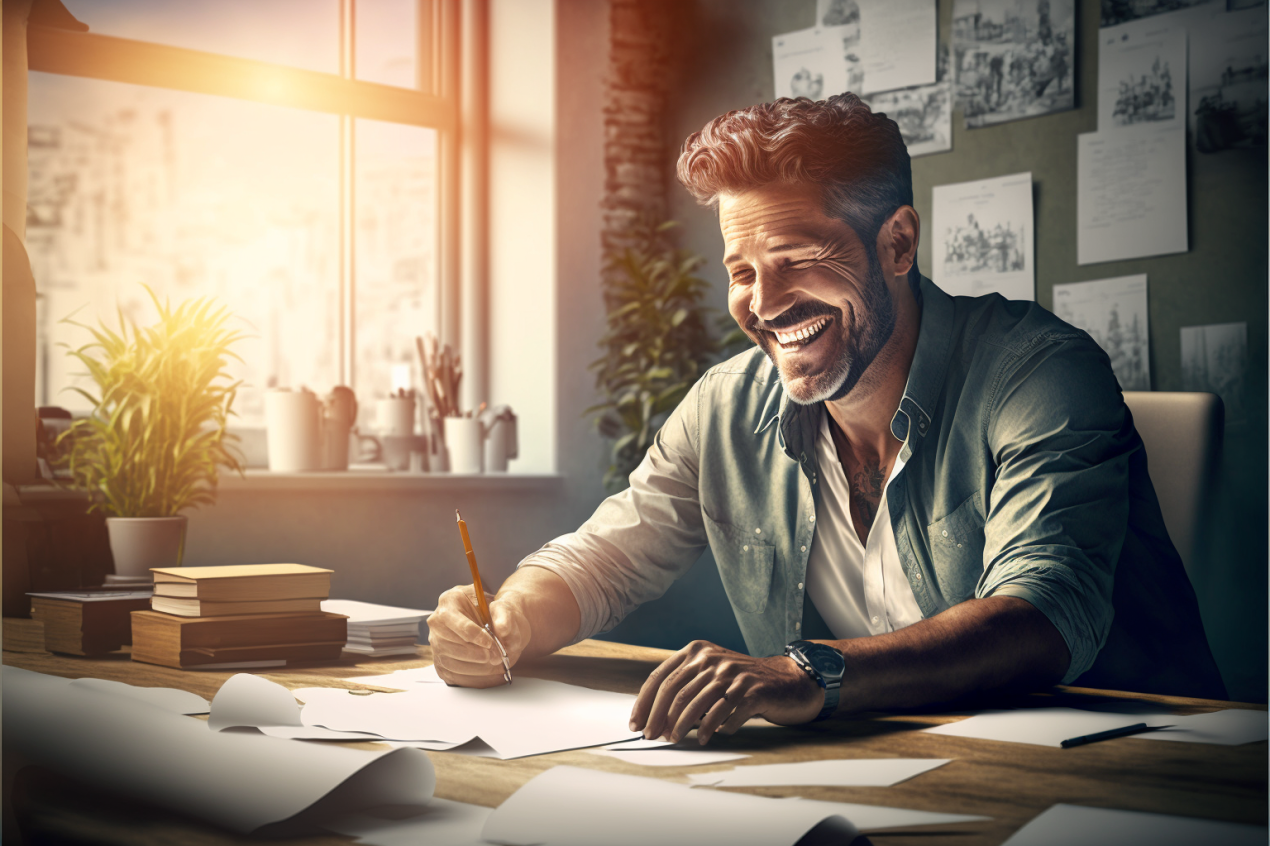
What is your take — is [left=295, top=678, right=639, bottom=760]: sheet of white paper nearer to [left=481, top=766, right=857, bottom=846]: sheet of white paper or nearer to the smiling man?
the smiling man

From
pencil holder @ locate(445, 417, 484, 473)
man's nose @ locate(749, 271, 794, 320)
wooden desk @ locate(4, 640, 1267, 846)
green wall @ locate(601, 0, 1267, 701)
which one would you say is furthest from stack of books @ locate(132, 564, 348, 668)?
pencil holder @ locate(445, 417, 484, 473)

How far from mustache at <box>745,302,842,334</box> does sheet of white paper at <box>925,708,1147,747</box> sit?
2.23 ft

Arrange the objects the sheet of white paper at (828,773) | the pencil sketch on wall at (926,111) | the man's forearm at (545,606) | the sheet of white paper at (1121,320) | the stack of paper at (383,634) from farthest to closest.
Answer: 1. the pencil sketch on wall at (926,111)
2. the sheet of white paper at (1121,320)
3. the stack of paper at (383,634)
4. the man's forearm at (545,606)
5. the sheet of white paper at (828,773)

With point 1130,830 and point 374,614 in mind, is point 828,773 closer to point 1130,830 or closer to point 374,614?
point 1130,830

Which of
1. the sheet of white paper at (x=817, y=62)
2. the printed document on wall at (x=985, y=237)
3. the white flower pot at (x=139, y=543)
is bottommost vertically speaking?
the white flower pot at (x=139, y=543)

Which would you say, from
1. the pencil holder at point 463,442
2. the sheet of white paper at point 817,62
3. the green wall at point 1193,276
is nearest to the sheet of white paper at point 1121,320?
the green wall at point 1193,276

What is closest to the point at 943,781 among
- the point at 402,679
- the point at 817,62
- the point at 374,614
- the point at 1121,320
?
the point at 402,679

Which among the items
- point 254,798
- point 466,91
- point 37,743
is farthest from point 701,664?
point 466,91

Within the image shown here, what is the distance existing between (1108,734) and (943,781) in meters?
0.22

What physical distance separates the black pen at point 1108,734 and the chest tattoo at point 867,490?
0.65 m

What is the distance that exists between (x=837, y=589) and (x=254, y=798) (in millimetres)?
1082

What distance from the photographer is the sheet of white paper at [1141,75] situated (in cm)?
294

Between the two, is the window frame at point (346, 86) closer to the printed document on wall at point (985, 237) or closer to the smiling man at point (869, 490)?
the printed document on wall at point (985, 237)

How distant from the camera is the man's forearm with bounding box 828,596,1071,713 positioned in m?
1.00
